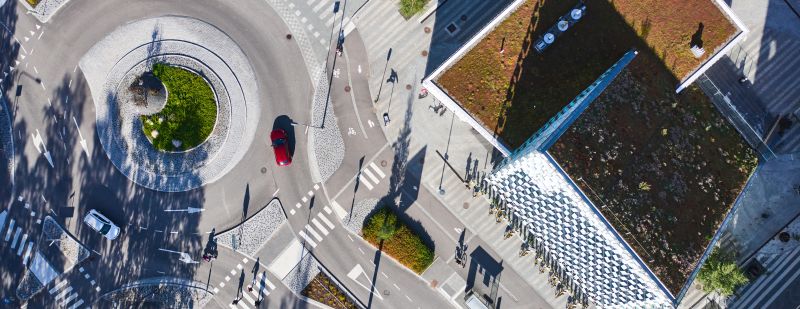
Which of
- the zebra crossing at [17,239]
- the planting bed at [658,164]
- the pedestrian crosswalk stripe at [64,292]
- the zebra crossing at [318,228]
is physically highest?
the zebra crossing at [17,239]

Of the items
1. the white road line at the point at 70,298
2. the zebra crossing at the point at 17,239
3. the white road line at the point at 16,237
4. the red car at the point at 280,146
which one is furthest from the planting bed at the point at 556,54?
the white road line at the point at 16,237

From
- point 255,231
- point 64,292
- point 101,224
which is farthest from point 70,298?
point 255,231

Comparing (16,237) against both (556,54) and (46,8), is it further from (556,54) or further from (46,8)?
(556,54)

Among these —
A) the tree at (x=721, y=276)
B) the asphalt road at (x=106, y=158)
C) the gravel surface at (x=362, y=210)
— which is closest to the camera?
the tree at (x=721, y=276)

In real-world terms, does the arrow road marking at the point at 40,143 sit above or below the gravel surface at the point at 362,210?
above

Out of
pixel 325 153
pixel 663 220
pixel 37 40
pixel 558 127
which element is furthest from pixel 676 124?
pixel 37 40

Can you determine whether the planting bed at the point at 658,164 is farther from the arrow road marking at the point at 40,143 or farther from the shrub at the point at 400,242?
the arrow road marking at the point at 40,143

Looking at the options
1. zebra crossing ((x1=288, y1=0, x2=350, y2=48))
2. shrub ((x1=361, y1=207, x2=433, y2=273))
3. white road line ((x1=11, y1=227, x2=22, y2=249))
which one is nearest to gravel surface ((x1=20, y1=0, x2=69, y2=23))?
white road line ((x1=11, y1=227, x2=22, y2=249))

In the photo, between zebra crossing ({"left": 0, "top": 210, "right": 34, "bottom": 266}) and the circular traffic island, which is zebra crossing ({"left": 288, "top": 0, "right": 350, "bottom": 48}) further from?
zebra crossing ({"left": 0, "top": 210, "right": 34, "bottom": 266})

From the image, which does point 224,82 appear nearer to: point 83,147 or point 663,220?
point 83,147
